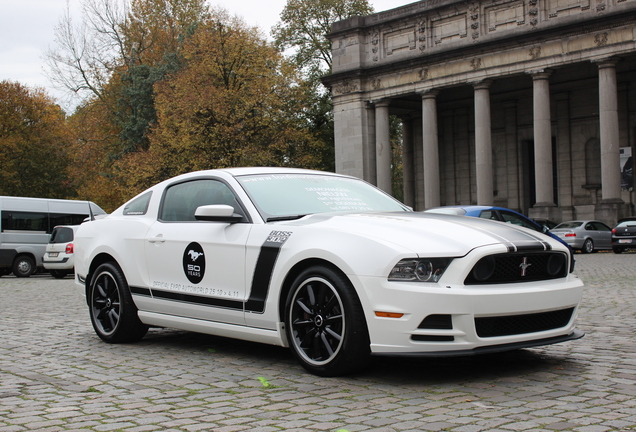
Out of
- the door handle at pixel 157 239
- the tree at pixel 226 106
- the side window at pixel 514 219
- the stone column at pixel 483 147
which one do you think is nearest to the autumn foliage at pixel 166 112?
the tree at pixel 226 106

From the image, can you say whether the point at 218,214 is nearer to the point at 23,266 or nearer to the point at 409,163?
the point at 23,266

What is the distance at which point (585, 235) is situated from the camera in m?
30.9

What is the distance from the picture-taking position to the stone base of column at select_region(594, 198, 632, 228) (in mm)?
35125

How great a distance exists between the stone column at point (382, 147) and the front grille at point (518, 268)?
3946cm

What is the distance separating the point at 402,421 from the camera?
414 centimetres

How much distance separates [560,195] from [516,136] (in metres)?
5.00

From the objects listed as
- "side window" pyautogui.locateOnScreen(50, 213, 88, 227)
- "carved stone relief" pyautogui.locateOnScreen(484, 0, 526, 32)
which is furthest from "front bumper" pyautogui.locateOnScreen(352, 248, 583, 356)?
"carved stone relief" pyautogui.locateOnScreen(484, 0, 526, 32)

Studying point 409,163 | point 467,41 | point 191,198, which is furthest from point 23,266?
point 409,163

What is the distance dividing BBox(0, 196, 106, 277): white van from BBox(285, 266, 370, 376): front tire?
22.1 metres

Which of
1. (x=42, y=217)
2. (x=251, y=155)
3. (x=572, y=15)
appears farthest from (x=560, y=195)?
(x=42, y=217)

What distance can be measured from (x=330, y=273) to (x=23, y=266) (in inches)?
911

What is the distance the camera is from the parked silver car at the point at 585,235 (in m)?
30.5

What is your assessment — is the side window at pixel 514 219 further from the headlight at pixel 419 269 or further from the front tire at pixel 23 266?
the front tire at pixel 23 266

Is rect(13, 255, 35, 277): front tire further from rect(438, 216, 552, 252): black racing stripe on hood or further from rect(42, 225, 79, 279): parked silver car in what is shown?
rect(438, 216, 552, 252): black racing stripe on hood
